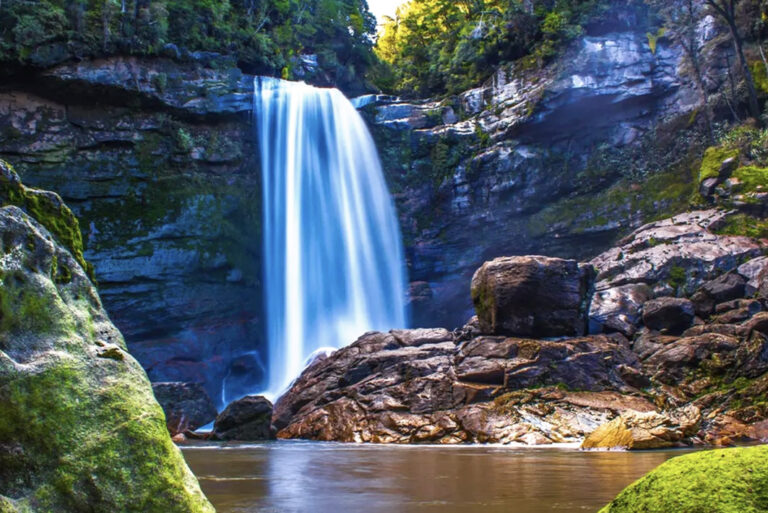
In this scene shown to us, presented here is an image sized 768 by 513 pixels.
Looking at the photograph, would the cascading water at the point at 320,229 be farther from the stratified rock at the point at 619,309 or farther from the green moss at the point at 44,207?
the green moss at the point at 44,207

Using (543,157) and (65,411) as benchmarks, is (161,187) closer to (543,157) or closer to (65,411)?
(543,157)

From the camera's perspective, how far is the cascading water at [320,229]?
2528 cm

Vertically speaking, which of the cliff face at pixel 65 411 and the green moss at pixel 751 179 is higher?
the green moss at pixel 751 179

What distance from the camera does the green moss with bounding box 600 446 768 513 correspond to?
195cm

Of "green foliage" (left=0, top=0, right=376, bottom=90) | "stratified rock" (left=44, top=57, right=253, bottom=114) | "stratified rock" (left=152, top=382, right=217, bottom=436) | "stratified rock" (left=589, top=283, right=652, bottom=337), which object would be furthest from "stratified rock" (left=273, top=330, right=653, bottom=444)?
"green foliage" (left=0, top=0, right=376, bottom=90)

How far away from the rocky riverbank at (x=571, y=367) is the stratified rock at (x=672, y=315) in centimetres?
3

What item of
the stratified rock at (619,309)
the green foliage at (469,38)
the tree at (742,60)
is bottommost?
the stratified rock at (619,309)

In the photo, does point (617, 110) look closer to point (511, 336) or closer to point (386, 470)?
point (511, 336)

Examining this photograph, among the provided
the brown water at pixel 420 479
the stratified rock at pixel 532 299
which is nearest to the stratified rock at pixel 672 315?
the stratified rock at pixel 532 299

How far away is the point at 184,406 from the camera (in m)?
16.3

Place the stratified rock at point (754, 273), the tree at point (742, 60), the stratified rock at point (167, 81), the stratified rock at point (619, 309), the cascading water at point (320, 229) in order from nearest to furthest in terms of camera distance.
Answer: the stratified rock at point (754, 273) < the stratified rock at point (619, 309) < the tree at point (742, 60) < the stratified rock at point (167, 81) < the cascading water at point (320, 229)

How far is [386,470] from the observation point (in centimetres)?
656

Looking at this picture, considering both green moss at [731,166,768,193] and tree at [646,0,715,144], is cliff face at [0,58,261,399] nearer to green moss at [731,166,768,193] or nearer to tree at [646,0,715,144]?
tree at [646,0,715,144]

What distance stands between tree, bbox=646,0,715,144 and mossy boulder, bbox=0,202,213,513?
24.0 m
